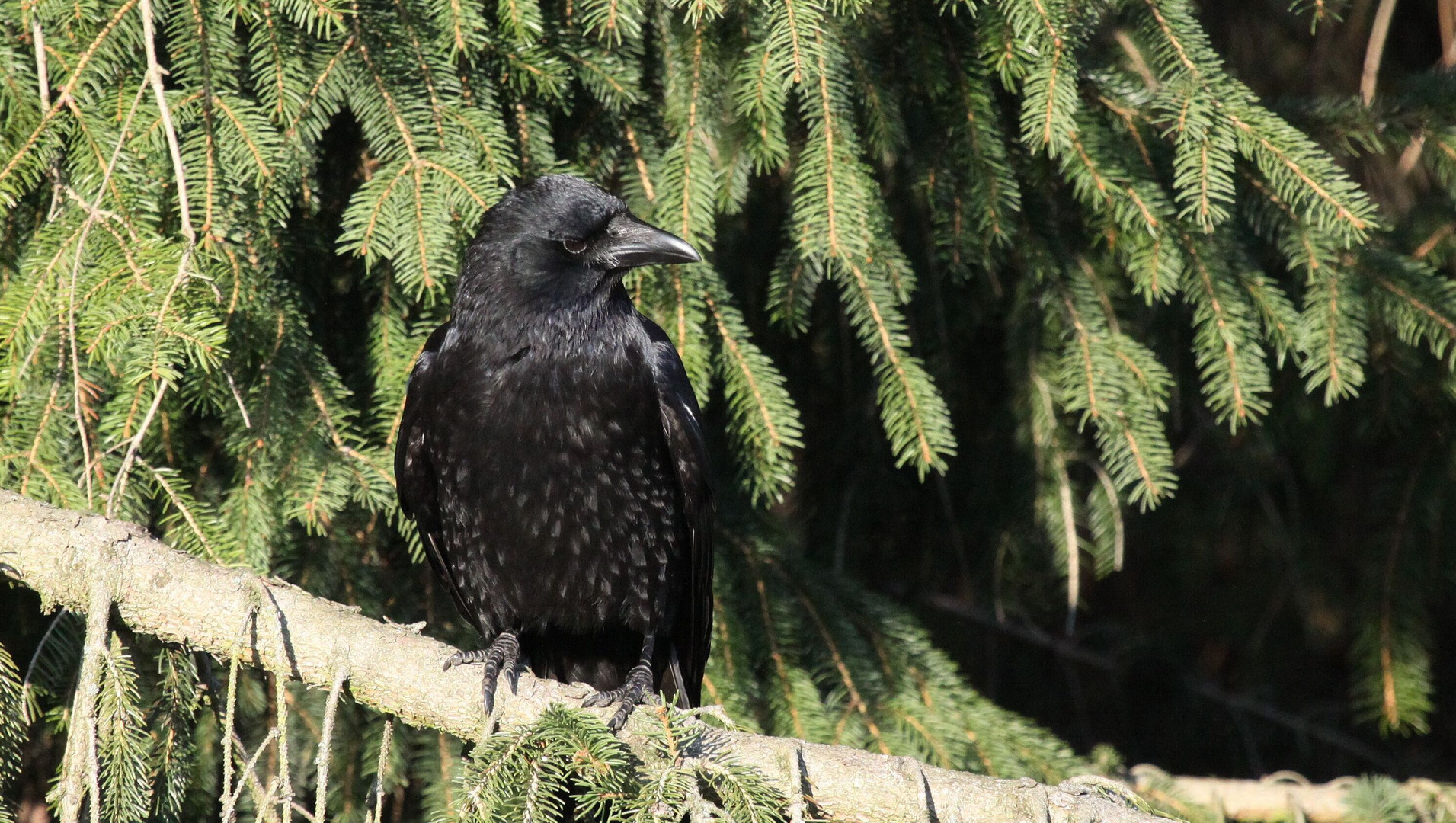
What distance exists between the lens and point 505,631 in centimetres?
289

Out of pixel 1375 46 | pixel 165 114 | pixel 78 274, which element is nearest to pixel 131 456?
pixel 78 274

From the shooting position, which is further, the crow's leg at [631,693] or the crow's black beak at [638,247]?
the crow's black beak at [638,247]

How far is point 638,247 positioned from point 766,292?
2.48 feet

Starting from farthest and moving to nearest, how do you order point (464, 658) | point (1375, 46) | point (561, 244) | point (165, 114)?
1. point (1375, 46)
2. point (561, 244)
3. point (464, 658)
4. point (165, 114)

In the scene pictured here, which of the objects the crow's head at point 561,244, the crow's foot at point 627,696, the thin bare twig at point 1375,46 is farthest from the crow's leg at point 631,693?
the thin bare twig at point 1375,46

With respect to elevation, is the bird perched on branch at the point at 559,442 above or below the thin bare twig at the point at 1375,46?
below

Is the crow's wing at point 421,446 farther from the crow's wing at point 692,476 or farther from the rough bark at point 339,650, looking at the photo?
the rough bark at point 339,650

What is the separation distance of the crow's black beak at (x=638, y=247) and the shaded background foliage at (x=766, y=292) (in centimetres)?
9

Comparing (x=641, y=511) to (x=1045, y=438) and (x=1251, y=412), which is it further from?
(x=1251, y=412)

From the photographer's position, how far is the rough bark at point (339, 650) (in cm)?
199

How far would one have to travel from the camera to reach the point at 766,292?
3.42m

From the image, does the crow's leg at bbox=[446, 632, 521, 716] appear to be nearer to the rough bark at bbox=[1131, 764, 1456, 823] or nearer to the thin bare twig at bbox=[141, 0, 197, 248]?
the thin bare twig at bbox=[141, 0, 197, 248]

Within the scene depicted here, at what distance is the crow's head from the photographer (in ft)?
9.05

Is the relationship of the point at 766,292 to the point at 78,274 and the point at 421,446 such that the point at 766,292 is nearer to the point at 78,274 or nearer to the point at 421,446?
the point at 421,446
